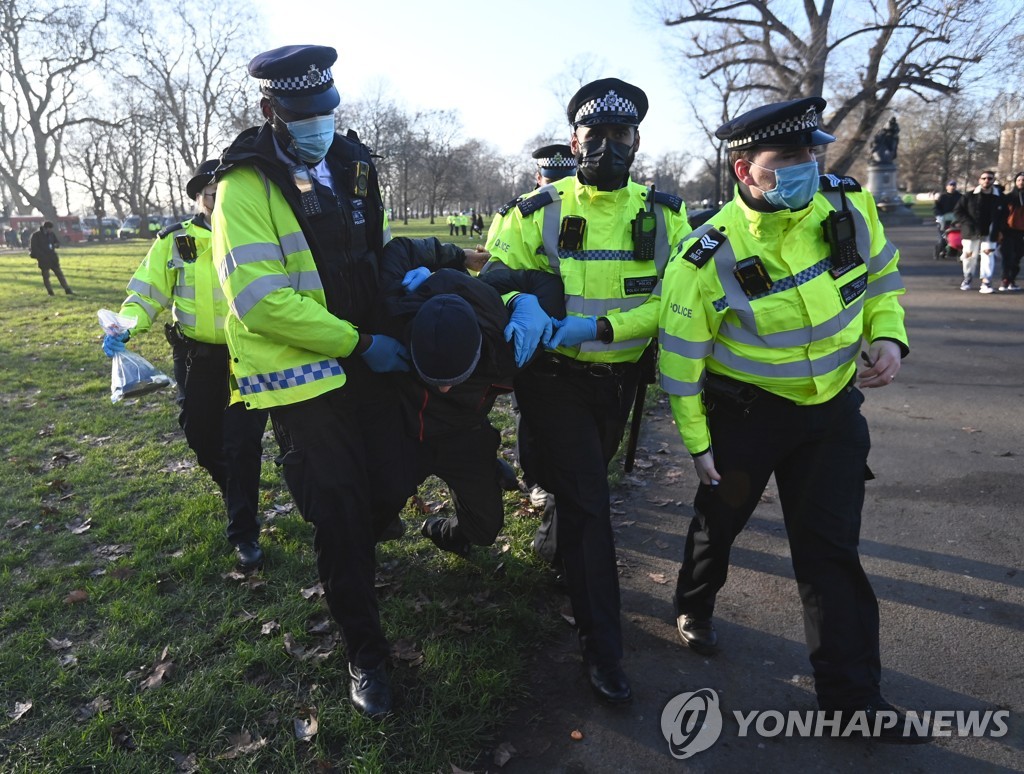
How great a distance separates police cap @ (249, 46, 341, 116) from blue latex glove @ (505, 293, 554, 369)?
3.63 feet

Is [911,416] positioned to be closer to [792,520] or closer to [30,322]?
[792,520]

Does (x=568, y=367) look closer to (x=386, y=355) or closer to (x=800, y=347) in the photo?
(x=386, y=355)

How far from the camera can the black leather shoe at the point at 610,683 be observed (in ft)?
9.32

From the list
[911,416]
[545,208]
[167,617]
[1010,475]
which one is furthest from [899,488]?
[167,617]

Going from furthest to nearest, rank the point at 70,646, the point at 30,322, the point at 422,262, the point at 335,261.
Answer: the point at 30,322, the point at 70,646, the point at 422,262, the point at 335,261

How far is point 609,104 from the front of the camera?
3053mm

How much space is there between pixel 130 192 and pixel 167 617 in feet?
278

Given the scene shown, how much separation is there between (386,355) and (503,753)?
1596 mm

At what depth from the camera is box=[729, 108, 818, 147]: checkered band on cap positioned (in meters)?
2.57

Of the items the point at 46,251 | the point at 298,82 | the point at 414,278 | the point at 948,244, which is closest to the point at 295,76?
the point at 298,82

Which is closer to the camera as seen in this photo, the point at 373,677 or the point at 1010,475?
the point at 373,677

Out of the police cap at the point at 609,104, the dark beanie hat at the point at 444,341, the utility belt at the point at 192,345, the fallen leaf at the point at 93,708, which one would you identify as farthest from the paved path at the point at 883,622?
the utility belt at the point at 192,345

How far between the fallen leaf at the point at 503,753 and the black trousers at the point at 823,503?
123cm

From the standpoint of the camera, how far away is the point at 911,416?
253 inches
